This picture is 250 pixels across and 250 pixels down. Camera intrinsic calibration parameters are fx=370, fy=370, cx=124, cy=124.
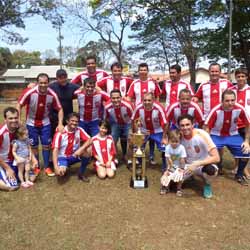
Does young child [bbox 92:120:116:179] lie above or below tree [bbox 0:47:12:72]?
below

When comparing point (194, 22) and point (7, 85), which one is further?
point (7, 85)

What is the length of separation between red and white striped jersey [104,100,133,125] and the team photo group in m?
0.02

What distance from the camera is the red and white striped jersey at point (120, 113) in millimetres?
6766

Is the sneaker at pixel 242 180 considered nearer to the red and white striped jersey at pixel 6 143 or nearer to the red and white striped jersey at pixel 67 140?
the red and white striped jersey at pixel 67 140

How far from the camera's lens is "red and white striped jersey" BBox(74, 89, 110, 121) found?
6668mm

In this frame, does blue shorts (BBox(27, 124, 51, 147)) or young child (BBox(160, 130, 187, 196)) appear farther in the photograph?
blue shorts (BBox(27, 124, 51, 147))

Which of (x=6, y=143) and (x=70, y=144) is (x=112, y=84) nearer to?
(x=70, y=144)

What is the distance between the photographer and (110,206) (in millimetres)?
5062

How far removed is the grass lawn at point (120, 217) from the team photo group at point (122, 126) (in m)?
0.29

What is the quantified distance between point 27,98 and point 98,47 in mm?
33920

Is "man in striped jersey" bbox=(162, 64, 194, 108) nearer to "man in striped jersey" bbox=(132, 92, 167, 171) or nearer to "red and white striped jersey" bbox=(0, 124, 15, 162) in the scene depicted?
"man in striped jersey" bbox=(132, 92, 167, 171)

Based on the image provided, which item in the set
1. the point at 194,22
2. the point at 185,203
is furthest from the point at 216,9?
the point at 185,203

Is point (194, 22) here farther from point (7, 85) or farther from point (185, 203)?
point (185, 203)

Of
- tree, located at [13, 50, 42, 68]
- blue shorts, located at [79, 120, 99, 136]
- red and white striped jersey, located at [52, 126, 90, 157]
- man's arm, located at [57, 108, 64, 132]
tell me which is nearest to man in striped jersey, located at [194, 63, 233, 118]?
blue shorts, located at [79, 120, 99, 136]
